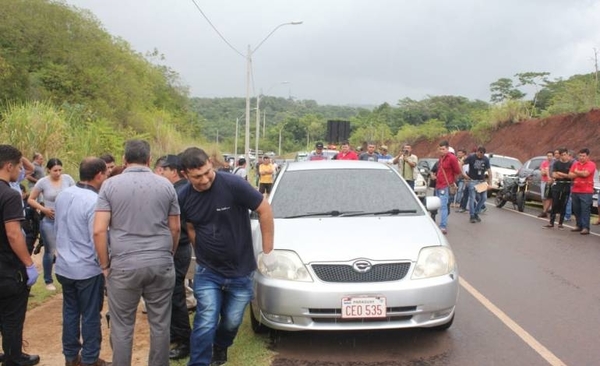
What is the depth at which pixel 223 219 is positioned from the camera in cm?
418

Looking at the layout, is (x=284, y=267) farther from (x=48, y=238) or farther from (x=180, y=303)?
(x=48, y=238)

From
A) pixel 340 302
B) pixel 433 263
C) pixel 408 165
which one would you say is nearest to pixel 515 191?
pixel 408 165

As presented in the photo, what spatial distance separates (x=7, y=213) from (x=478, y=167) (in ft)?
37.3

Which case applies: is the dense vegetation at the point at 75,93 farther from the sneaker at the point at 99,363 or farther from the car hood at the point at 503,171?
the sneaker at the point at 99,363

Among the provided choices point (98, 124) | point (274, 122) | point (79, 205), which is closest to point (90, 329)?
point (79, 205)

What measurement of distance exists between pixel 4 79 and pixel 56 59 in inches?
233

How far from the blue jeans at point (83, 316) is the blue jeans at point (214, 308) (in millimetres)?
802

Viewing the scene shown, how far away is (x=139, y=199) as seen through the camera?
3785mm

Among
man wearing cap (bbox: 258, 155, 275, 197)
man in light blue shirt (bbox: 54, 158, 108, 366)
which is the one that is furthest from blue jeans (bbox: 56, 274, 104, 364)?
man wearing cap (bbox: 258, 155, 275, 197)

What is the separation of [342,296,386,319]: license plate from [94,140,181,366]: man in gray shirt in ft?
4.50

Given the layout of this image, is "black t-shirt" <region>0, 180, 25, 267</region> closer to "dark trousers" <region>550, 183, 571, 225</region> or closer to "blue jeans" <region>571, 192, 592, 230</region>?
"blue jeans" <region>571, 192, 592, 230</region>

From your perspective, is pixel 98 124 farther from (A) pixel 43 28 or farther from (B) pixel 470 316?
(B) pixel 470 316

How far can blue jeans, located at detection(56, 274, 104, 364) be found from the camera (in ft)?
14.1

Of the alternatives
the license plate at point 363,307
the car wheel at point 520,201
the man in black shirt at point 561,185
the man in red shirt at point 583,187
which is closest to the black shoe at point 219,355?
the license plate at point 363,307
